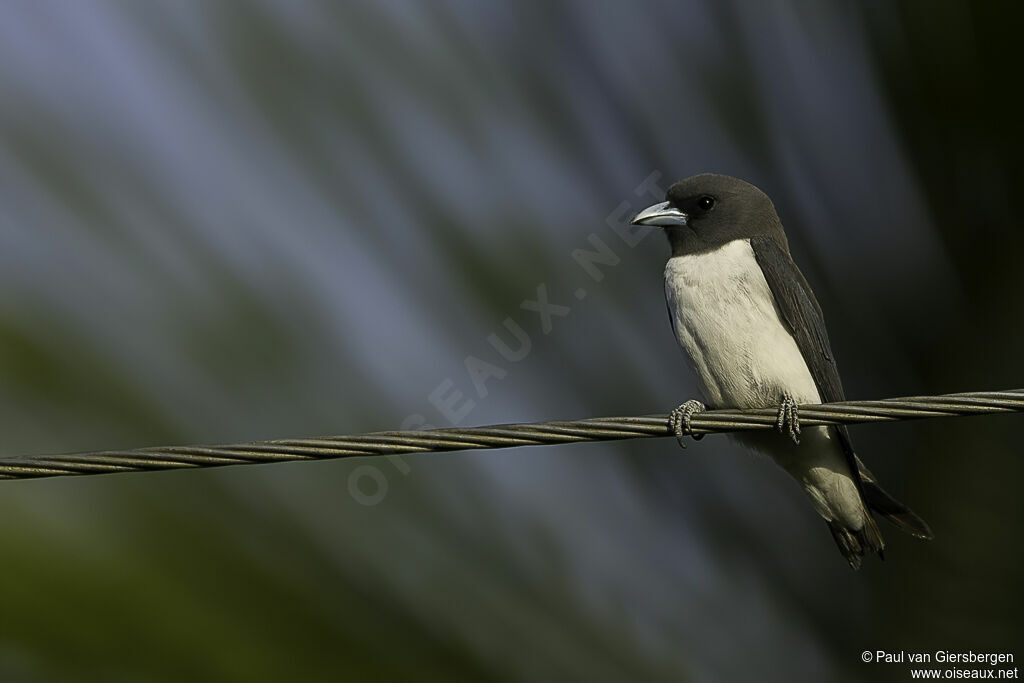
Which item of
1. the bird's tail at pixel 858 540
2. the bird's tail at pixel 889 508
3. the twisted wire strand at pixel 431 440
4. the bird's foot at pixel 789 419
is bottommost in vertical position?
the bird's tail at pixel 858 540

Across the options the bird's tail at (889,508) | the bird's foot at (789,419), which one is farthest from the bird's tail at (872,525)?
the bird's foot at (789,419)

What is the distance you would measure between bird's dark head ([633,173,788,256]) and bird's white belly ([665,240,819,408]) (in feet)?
0.85

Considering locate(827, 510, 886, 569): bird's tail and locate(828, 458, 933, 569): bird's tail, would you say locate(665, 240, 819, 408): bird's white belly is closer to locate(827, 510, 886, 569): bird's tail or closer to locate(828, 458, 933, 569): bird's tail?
locate(828, 458, 933, 569): bird's tail

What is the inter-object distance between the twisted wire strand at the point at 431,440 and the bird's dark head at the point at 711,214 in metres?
1.84

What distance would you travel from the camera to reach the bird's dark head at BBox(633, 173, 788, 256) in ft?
16.3

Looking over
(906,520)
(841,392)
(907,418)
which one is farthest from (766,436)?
(907,418)

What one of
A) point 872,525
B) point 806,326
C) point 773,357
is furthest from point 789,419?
point 872,525

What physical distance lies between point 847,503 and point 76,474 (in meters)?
3.16

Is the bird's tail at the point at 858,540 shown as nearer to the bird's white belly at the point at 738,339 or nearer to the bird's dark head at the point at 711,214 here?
the bird's white belly at the point at 738,339

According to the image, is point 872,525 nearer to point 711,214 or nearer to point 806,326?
point 806,326

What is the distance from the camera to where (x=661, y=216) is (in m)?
5.19

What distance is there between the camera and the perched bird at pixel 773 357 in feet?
14.9

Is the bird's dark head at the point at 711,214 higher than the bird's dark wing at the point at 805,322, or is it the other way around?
the bird's dark head at the point at 711,214

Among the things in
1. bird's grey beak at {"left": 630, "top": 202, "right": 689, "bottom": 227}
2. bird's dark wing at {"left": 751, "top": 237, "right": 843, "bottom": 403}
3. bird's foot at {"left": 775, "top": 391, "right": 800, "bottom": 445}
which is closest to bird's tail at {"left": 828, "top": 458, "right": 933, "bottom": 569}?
bird's dark wing at {"left": 751, "top": 237, "right": 843, "bottom": 403}
